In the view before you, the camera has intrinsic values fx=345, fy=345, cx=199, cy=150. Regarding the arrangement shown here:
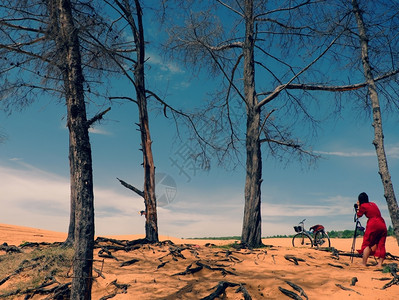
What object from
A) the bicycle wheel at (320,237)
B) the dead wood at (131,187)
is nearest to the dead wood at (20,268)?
the dead wood at (131,187)

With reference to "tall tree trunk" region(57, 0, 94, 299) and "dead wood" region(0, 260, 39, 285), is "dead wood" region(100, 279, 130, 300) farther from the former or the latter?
"dead wood" region(0, 260, 39, 285)

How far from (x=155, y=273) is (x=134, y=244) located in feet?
10.8

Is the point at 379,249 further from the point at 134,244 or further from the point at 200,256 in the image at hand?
the point at 134,244

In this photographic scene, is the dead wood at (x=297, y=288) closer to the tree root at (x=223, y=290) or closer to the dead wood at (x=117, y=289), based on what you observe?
the tree root at (x=223, y=290)

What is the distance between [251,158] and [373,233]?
4.69 m

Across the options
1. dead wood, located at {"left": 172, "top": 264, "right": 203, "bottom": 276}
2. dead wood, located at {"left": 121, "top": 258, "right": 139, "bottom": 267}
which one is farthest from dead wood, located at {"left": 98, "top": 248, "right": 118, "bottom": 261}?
dead wood, located at {"left": 172, "top": 264, "right": 203, "bottom": 276}

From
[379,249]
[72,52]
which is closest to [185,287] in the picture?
[72,52]

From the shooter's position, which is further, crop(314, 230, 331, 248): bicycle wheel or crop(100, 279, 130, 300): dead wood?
crop(314, 230, 331, 248): bicycle wheel

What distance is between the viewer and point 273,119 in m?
14.0

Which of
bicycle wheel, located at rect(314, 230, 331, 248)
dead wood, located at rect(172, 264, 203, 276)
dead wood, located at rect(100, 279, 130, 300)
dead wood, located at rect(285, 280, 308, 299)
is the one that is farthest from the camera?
bicycle wheel, located at rect(314, 230, 331, 248)

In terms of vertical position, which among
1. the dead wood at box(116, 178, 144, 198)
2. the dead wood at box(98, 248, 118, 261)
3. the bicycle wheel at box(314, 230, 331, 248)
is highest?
the dead wood at box(116, 178, 144, 198)

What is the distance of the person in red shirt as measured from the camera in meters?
8.85

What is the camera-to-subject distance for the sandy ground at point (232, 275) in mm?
6211

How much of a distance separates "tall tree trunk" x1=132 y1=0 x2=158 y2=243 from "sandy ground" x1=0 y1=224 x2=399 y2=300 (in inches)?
58.4
